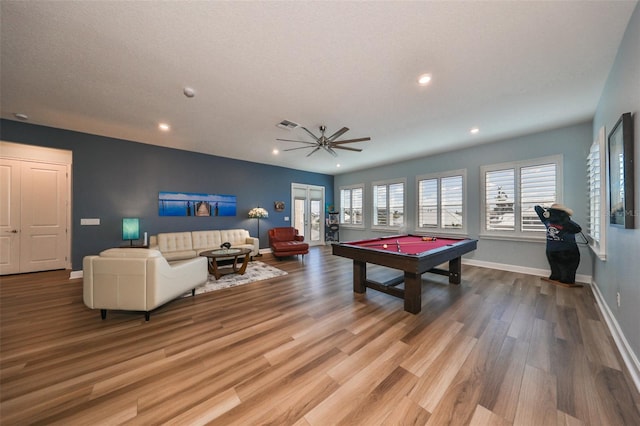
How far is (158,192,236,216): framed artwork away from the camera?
5484mm

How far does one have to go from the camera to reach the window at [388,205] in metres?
6.76

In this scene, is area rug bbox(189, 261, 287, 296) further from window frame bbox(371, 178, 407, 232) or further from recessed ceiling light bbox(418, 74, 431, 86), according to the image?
recessed ceiling light bbox(418, 74, 431, 86)

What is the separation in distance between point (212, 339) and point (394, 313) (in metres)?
2.17

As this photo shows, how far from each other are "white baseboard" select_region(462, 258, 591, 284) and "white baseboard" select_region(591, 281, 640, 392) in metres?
1.27

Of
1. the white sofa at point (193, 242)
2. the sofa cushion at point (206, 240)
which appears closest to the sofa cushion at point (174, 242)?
the white sofa at point (193, 242)

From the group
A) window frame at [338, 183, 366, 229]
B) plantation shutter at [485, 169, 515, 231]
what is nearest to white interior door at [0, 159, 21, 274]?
window frame at [338, 183, 366, 229]

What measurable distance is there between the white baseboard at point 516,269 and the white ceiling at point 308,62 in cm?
281

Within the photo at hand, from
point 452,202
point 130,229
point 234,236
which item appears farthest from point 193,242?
point 452,202

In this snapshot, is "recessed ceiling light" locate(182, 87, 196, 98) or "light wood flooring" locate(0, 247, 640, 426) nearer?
"light wood flooring" locate(0, 247, 640, 426)

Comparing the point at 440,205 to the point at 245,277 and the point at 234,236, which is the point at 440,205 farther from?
the point at 234,236

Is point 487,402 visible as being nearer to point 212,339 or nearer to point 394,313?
point 394,313

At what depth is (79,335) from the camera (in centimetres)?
234

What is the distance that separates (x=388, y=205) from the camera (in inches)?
279

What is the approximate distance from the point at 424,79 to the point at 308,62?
141cm
